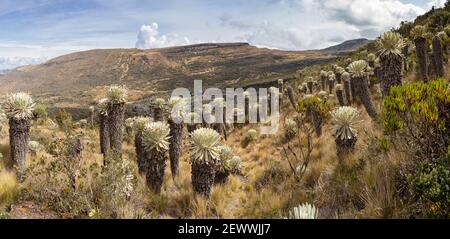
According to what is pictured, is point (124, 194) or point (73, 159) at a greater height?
point (73, 159)

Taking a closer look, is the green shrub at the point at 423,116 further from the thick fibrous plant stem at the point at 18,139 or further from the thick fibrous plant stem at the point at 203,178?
the thick fibrous plant stem at the point at 18,139

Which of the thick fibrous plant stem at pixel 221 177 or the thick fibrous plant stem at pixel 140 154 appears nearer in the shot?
the thick fibrous plant stem at pixel 140 154

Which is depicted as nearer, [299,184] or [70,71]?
[299,184]

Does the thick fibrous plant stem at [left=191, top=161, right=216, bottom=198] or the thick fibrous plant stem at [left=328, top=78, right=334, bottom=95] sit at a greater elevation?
the thick fibrous plant stem at [left=328, top=78, right=334, bottom=95]

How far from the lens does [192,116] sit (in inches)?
656

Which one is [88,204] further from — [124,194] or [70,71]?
[70,71]

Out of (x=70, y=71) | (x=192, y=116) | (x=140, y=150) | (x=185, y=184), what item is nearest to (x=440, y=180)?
(x=185, y=184)

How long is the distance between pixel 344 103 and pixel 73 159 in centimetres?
1295

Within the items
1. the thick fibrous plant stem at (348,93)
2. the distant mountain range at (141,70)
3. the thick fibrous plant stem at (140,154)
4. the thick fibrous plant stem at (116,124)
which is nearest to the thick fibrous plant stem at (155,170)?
the thick fibrous plant stem at (140,154)

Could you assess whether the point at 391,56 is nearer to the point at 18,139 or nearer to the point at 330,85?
the point at 18,139

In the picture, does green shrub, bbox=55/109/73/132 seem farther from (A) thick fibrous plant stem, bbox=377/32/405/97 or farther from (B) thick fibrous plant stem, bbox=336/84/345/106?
(B) thick fibrous plant stem, bbox=336/84/345/106

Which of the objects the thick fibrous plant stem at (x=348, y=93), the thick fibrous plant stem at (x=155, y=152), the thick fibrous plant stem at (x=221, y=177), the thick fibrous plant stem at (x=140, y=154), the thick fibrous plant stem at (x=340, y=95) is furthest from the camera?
the thick fibrous plant stem at (x=348, y=93)

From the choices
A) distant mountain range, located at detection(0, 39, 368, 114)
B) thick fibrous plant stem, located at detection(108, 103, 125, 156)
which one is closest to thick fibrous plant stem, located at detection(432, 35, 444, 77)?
thick fibrous plant stem, located at detection(108, 103, 125, 156)
